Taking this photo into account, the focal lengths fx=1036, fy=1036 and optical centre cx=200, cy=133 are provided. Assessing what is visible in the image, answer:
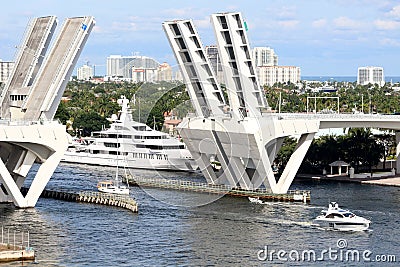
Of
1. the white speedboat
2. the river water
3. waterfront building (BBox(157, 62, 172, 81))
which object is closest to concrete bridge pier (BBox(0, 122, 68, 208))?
the river water

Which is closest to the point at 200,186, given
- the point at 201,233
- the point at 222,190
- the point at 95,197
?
the point at 222,190

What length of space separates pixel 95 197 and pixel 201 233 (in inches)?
433

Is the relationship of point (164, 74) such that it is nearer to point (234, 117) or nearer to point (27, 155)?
point (234, 117)

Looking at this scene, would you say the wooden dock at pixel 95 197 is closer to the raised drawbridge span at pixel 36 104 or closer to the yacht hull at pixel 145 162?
the raised drawbridge span at pixel 36 104

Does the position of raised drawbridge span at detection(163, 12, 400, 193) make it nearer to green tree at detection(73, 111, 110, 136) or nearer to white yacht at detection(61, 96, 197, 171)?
white yacht at detection(61, 96, 197, 171)

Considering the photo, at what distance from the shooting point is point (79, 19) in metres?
50.0

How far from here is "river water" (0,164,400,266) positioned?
36375 millimetres

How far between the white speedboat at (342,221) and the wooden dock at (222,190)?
8.00 metres

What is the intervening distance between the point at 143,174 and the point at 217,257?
30.9 meters

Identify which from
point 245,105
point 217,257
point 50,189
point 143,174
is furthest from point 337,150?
point 217,257

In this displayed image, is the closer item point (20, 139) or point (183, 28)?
point (20, 139)

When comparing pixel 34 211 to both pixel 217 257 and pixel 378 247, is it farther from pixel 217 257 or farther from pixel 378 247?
pixel 378 247

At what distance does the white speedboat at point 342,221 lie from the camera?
4281 cm

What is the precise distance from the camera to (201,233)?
136 feet
